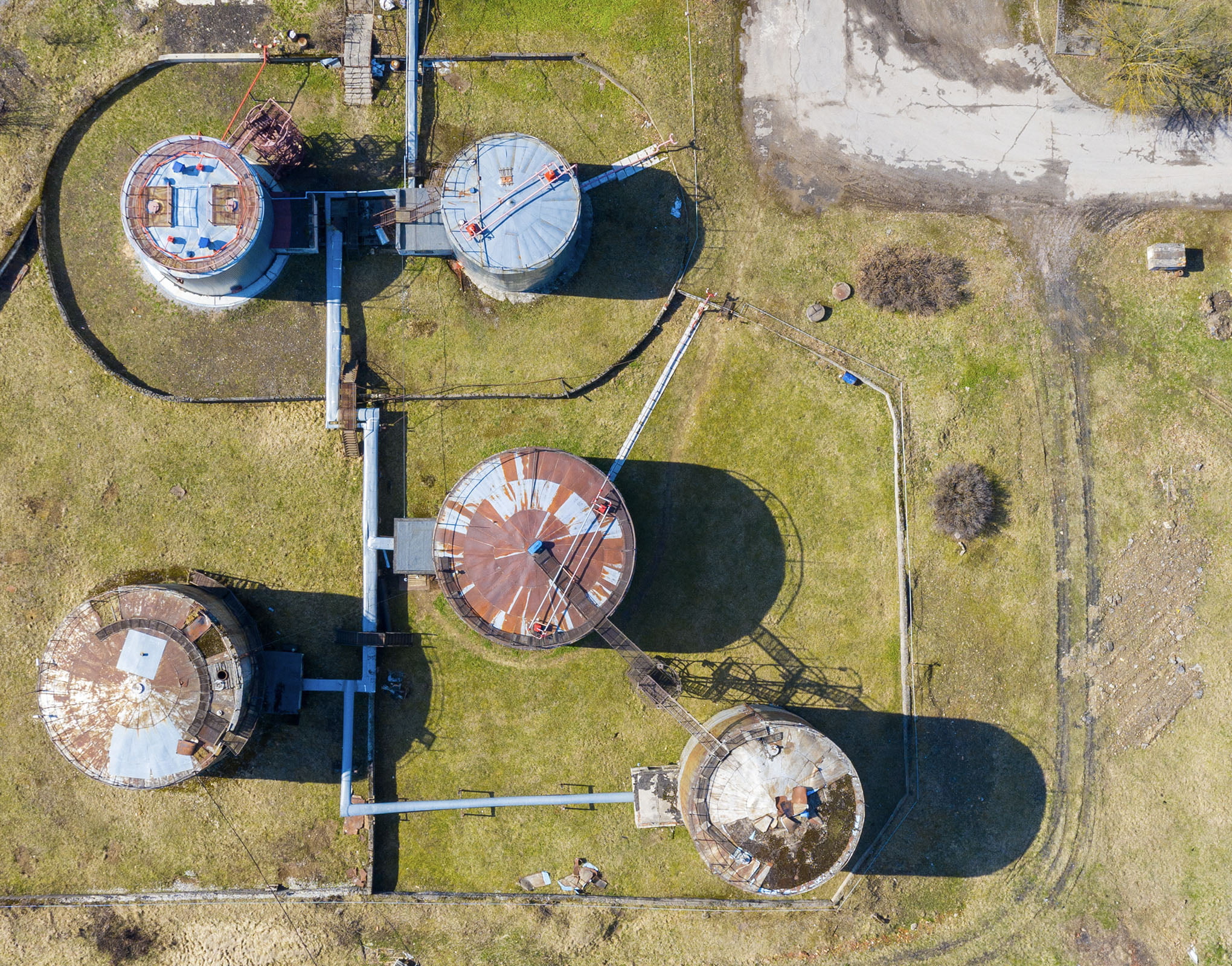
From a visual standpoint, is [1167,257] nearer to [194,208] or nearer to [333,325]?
[333,325]

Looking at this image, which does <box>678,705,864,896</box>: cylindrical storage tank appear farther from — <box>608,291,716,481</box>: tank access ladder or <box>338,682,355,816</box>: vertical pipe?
<box>338,682,355,816</box>: vertical pipe

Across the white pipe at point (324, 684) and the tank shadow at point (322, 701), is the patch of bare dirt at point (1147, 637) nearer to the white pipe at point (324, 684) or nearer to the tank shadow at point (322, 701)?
the tank shadow at point (322, 701)

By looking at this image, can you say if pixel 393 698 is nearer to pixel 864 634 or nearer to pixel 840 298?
pixel 864 634

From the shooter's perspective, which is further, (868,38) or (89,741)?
(868,38)

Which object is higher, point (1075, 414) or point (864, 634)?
point (1075, 414)

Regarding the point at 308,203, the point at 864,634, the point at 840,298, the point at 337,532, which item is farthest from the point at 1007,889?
the point at 308,203

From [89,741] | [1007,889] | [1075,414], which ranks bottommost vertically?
[1007,889]

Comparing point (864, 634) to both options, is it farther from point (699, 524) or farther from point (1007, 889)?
point (1007, 889)

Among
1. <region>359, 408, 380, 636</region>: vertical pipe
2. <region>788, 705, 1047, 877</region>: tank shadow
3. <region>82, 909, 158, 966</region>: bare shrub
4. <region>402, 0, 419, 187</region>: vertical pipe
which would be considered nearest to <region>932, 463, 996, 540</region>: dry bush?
<region>788, 705, 1047, 877</region>: tank shadow
